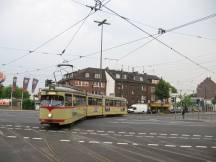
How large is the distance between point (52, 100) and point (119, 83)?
83.9 meters

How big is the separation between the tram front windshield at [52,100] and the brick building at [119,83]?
75774mm

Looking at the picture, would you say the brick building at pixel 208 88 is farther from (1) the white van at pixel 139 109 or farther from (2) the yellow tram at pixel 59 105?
(2) the yellow tram at pixel 59 105

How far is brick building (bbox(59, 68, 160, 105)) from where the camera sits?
346ft

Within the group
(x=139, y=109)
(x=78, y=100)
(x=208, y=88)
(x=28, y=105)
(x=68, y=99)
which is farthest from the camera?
(x=208, y=88)

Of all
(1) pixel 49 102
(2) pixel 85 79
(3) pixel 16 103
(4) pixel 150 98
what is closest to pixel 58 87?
(1) pixel 49 102

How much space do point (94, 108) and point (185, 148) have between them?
86.9 ft

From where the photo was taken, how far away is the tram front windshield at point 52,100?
2627 cm

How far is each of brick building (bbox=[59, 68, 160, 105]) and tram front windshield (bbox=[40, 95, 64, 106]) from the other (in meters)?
75.8

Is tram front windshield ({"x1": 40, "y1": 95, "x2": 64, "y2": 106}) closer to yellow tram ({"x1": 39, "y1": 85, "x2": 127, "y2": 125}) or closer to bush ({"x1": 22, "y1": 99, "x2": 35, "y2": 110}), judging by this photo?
yellow tram ({"x1": 39, "y1": 85, "x2": 127, "y2": 125})

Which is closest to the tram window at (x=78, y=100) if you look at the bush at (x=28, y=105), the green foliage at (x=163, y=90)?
the bush at (x=28, y=105)

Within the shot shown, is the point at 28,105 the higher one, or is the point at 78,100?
the point at 28,105

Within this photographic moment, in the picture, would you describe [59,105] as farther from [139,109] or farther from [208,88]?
[208,88]

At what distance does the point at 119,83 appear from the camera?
110m

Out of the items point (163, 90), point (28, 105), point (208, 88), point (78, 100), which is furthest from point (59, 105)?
point (208, 88)
